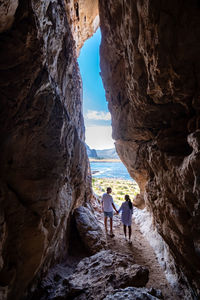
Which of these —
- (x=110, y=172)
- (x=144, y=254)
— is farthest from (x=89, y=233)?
(x=110, y=172)

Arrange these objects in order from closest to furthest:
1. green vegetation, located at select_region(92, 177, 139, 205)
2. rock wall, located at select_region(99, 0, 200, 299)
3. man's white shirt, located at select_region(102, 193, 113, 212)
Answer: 1. rock wall, located at select_region(99, 0, 200, 299)
2. man's white shirt, located at select_region(102, 193, 113, 212)
3. green vegetation, located at select_region(92, 177, 139, 205)

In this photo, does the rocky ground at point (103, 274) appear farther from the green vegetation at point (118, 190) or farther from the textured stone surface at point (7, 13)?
the green vegetation at point (118, 190)

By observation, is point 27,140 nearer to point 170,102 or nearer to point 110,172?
point 170,102

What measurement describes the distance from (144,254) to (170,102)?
297 inches

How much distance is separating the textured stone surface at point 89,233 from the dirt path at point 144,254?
1.87 feet

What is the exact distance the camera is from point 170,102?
15.2 feet

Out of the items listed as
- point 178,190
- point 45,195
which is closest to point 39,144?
point 45,195

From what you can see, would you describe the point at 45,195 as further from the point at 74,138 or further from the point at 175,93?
the point at 175,93

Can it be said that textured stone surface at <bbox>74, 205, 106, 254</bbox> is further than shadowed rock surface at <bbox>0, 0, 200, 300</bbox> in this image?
Yes

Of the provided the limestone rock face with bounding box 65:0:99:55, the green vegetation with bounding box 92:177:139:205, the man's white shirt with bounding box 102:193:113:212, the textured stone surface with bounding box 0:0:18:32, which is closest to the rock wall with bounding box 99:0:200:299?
the textured stone surface with bounding box 0:0:18:32

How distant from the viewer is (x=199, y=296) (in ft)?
12.5

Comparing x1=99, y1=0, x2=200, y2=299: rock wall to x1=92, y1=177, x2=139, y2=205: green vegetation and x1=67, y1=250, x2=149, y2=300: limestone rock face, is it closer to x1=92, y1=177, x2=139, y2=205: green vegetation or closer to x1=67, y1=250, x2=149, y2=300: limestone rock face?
x1=67, y1=250, x2=149, y2=300: limestone rock face

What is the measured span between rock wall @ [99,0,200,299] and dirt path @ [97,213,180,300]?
4.03 feet

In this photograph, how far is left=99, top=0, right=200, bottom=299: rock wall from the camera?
299 cm
